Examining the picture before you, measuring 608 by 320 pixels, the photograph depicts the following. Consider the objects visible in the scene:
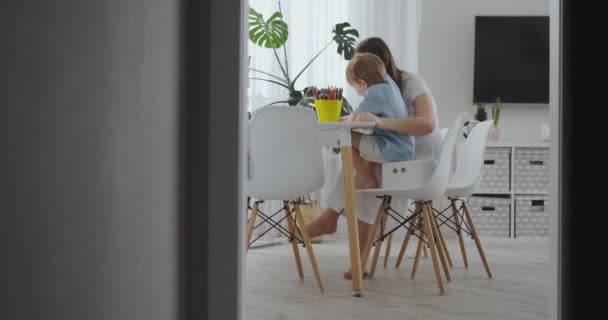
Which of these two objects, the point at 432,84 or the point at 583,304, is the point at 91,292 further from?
the point at 432,84

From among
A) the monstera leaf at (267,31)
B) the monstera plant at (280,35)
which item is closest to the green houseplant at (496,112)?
the monstera plant at (280,35)

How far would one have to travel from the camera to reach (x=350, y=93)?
5.54 metres

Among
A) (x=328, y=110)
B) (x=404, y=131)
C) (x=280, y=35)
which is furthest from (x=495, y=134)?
(x=328, y=110)

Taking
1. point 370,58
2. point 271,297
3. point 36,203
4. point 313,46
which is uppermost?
point 313,46

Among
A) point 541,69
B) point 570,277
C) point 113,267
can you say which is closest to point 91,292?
point 113,267

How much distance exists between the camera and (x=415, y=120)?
306 centimetres

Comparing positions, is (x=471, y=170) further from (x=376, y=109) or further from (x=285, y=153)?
(x=285, y=153)

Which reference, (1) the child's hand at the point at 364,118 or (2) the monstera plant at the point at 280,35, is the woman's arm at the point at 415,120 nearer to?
(1) the child's hand at the point at 364,118

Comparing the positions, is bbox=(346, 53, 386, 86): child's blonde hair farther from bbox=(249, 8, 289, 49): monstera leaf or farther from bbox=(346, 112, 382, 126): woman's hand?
bbox=(249, 8, 289, 49): monstera leaf

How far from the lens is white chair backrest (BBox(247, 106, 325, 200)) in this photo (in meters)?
2.68

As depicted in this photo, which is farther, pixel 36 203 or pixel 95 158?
pixel 95 158

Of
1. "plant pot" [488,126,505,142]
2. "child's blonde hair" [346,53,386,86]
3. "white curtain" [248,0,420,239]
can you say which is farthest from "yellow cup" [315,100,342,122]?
"plant pot" [488,126,505,142]

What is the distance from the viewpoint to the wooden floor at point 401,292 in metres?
2.27

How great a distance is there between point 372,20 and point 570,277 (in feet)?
14.8
